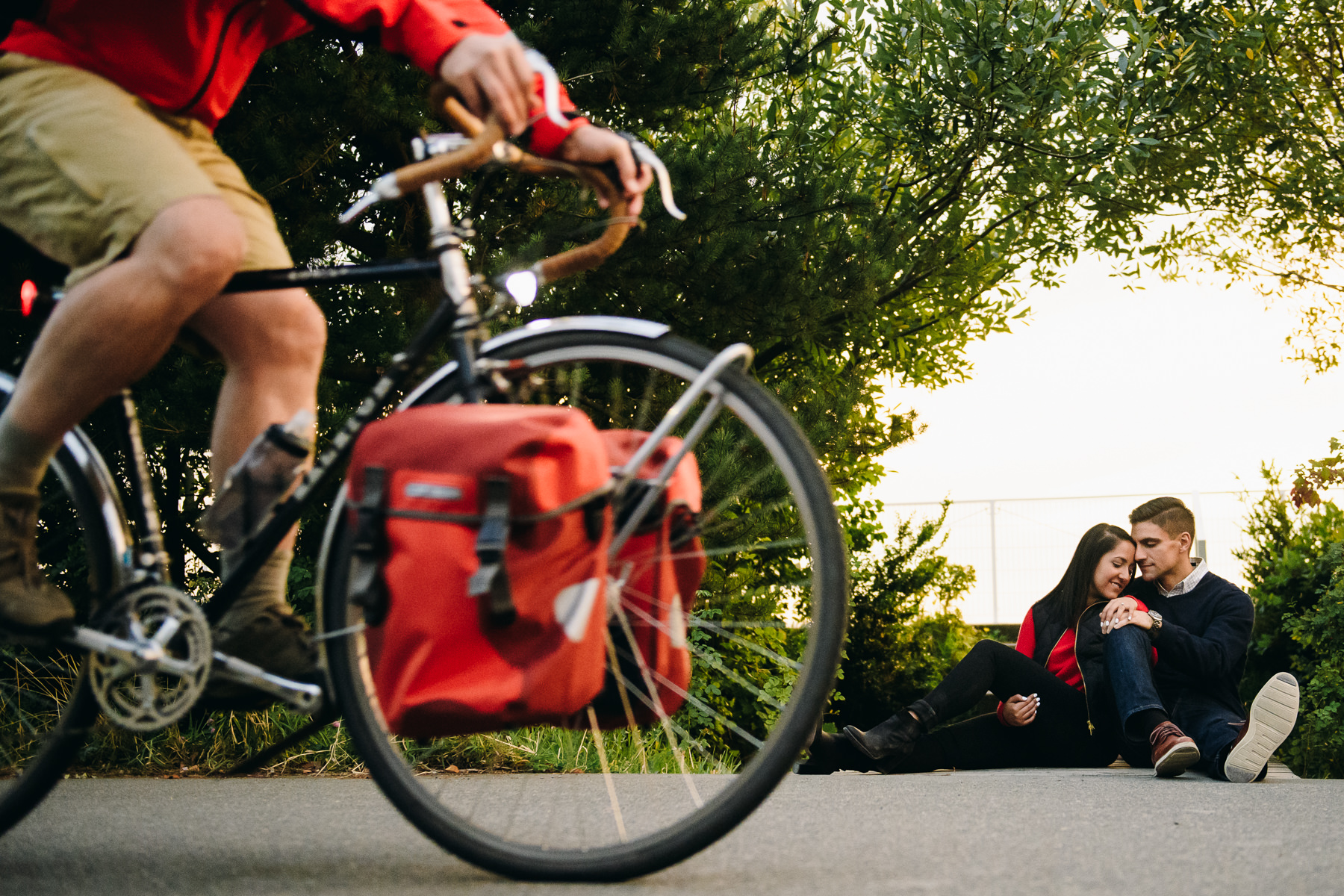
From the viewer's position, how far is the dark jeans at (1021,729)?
4570 mm

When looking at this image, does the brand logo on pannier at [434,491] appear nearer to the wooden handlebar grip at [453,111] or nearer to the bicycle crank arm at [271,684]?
the bicycle crank arm at [271,684]

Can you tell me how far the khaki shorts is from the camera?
1689 millimetres

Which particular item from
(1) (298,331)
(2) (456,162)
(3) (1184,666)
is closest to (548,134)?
(2) (456,162)

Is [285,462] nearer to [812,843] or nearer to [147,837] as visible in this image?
[147,837]

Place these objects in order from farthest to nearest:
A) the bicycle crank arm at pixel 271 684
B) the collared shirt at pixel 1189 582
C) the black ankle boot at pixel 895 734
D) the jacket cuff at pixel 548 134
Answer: the collared shirt at pixel 1189 582 < the black ankle boot at pixel 895 734 < the jacket cuff at pixel 548 134 < the bicycle crank arm at pixel 271 684

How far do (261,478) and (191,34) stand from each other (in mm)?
699

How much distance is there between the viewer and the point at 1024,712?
460 centimetres

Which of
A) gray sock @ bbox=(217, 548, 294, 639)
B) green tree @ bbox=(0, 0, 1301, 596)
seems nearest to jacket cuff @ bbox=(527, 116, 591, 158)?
gray sock @ bbox=(217, 548, 294, 639)

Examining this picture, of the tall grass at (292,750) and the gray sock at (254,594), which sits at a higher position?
the gray sock at (254,594)

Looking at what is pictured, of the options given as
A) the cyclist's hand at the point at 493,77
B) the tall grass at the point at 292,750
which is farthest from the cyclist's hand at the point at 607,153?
→ the tall grass at the point at 292,750

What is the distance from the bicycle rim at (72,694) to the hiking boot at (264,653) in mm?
241

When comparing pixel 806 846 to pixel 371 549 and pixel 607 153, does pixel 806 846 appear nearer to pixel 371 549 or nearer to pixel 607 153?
pixel 371 549

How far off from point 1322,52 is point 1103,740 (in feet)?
28.9

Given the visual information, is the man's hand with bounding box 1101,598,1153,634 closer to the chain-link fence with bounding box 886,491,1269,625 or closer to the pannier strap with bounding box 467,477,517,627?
the pannier strap with bounding box 467,477,517,627
